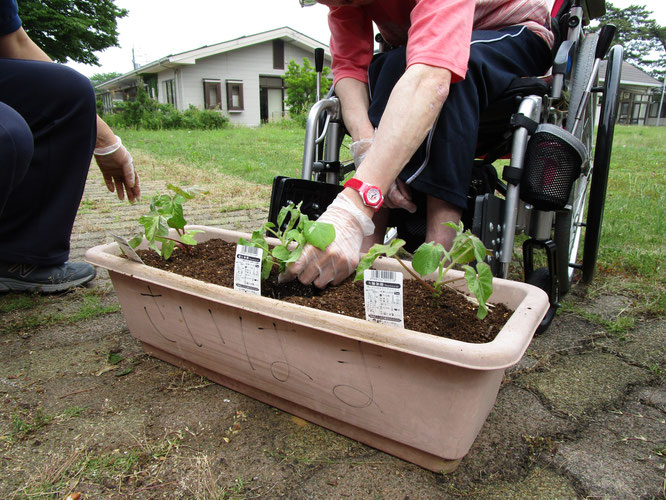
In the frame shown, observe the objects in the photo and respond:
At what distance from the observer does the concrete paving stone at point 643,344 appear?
4.15 feet

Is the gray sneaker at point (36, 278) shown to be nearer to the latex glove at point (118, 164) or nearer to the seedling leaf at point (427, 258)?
the latex glove at point (118, 164)

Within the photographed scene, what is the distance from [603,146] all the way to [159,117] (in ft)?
51.4

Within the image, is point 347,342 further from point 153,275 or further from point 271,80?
point 271,80

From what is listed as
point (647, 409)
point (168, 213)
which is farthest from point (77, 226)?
point (647, 409)

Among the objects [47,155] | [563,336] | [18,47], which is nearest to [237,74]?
[18,47]

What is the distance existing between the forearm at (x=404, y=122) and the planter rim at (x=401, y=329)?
9.0 inches

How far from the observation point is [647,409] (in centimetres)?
105

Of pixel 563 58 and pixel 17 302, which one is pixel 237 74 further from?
pixel 563 58

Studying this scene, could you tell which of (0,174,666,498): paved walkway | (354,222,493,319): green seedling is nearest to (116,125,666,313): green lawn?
(0,174,666,498): paved walkway

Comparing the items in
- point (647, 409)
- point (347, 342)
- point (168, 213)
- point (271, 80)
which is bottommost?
point (647, 409)

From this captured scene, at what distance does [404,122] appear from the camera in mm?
1018

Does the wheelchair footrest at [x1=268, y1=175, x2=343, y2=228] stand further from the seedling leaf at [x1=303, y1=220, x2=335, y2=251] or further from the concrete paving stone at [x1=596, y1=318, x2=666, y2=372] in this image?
the concrete paving stone at [x1=596, y1=318, x2=666, y2=372]

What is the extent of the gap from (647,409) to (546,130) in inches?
28.4

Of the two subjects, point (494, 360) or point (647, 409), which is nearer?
point (494, 360)
